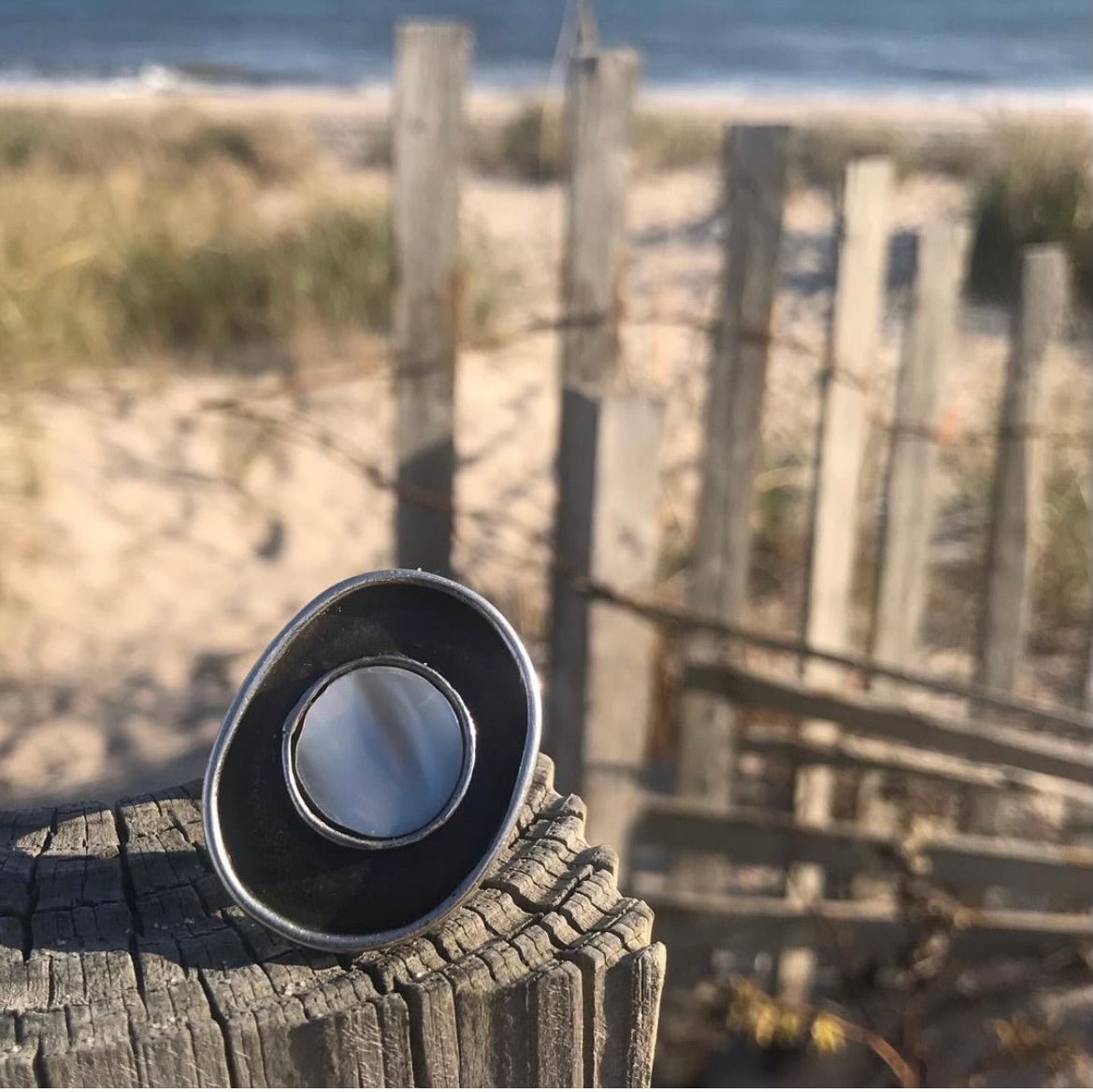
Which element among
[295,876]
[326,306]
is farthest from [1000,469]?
[326,306]

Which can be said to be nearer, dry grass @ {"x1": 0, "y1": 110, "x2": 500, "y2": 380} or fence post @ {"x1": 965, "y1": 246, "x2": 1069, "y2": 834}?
fence post @ {"x1": 965, "y1": 246, "x2": 1069, "y2": 834}

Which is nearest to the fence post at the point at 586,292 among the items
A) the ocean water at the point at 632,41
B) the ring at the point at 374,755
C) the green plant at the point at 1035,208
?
the ring at the point at 374,755

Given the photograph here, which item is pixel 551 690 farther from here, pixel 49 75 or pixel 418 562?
pixel 49 75

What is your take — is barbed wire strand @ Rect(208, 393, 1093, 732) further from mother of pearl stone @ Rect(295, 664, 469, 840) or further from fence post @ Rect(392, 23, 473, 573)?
mother of pearl stone @ Rect(295, 664, 469, 840)

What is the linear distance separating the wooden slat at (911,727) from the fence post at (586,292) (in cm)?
42

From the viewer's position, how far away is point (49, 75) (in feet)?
70.6

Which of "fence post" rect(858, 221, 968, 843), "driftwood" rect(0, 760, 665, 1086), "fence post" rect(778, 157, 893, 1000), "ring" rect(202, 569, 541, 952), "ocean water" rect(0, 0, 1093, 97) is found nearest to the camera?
"driftwood" rect(0, 760, 665, 1086)

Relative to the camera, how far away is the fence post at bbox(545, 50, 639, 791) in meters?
2.26

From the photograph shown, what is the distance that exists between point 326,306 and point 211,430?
1381 mm

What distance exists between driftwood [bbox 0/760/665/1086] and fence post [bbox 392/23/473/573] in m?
1.48

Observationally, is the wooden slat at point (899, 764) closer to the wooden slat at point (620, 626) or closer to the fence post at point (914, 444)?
the fence post at point (914, 444)

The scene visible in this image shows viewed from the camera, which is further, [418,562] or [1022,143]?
[1022,143]

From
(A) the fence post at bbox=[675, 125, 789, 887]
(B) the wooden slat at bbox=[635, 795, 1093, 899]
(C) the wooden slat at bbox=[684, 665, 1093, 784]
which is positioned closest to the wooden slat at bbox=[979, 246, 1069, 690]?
(C) the wooden slat at bbox=[684, 665, 1093, 784]

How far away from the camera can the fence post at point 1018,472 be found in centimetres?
265
